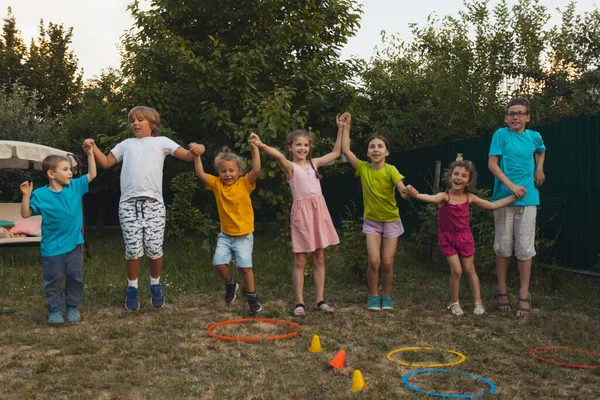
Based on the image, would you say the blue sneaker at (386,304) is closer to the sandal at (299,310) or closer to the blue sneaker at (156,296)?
the sandal at (299,310)

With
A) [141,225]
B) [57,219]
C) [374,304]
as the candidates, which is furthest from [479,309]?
[57,219]

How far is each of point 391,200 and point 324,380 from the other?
96.5 inches

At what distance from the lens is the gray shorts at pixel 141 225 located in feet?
17.4

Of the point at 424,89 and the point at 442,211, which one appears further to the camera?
the point at 424,89

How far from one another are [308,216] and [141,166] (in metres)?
1.55

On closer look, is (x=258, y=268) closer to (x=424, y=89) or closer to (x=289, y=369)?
(x=289, y=369)

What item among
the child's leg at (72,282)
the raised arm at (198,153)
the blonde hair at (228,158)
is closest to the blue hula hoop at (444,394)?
the raised arm at (198,153)

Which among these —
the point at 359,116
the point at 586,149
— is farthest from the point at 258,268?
the point at 359,116

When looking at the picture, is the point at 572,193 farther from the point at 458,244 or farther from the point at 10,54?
the point at 10,54

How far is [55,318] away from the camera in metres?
4.86

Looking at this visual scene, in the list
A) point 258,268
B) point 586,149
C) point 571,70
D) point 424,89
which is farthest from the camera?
point 424,89

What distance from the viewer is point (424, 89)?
704 inches

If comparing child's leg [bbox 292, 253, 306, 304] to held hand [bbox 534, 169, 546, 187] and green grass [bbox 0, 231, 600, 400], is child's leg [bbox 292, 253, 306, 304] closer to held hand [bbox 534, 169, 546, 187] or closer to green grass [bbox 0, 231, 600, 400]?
green grass [bbox 0, 231, 600, 400]

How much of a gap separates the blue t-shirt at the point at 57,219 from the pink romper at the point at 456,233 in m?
3.22
